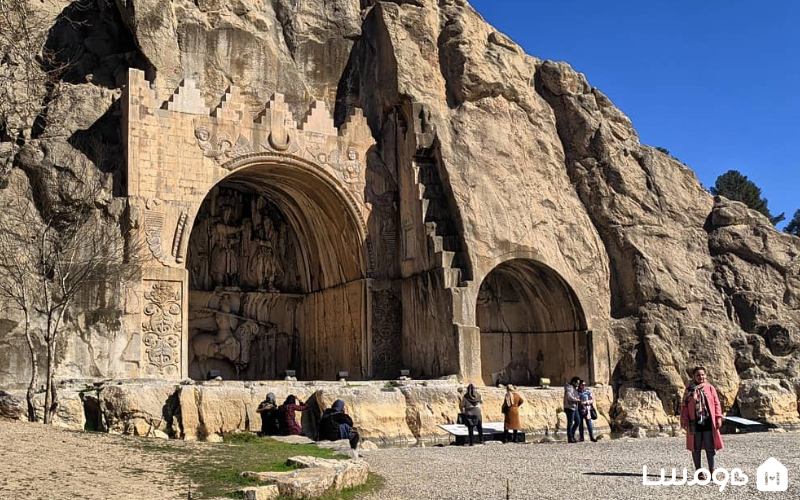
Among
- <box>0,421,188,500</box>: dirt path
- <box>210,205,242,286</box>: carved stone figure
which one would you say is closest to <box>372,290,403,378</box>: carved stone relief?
<box>210,205,242,286</box>: carved stone figure

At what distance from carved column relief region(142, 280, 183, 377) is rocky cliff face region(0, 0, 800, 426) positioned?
3.51m

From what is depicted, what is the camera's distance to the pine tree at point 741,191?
5047 cm

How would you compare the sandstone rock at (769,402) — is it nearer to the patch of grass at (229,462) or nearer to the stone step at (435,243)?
the stone step at (435,243)

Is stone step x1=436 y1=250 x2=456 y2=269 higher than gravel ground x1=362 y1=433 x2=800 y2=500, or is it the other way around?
stone step x1=436 y1=250 x2=456 y2=269

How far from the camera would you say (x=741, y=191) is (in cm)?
5116

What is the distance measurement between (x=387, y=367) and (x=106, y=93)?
33.7ft

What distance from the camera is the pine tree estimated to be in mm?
50469

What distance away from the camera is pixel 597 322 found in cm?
2652

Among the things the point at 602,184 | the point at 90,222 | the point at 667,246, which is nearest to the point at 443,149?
the point at 602,184

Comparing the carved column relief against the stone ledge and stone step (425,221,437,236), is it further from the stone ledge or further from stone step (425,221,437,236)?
the stone ledge

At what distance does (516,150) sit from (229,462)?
17.1 m

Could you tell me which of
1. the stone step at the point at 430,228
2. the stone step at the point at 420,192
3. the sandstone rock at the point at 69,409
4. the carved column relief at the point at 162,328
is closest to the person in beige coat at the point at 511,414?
the stone step at the point at 430,228

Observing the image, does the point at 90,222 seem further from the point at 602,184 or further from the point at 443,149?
the point at 602,184

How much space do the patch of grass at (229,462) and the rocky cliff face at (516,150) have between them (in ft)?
35.1
